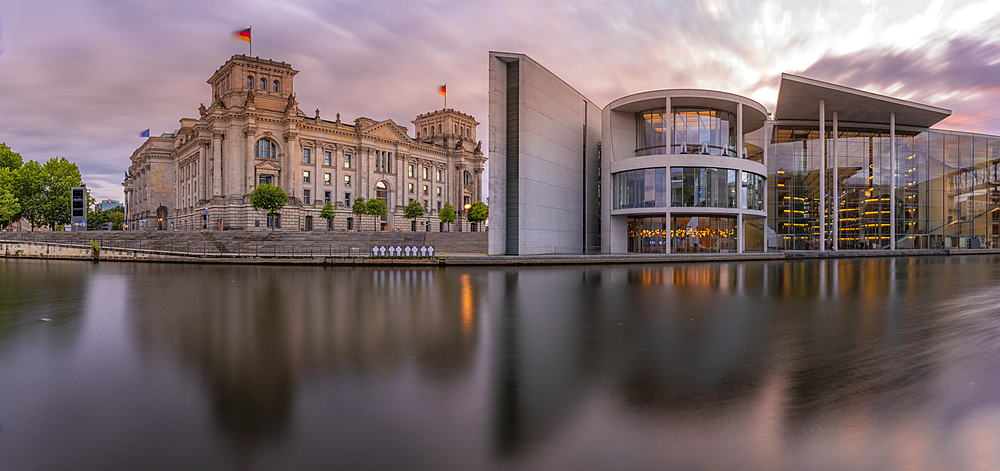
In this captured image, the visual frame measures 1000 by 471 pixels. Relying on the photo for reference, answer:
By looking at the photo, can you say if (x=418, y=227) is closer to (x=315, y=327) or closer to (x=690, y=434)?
(x=315, y=327)

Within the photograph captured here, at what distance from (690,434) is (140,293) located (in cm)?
1951

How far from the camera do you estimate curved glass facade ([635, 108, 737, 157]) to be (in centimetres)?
4462

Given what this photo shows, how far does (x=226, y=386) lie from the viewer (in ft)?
21.0

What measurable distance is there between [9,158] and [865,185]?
11604cm

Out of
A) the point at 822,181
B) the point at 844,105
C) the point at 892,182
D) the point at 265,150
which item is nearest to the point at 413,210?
the point at 265,150

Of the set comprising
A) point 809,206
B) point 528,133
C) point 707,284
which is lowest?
point 707,284

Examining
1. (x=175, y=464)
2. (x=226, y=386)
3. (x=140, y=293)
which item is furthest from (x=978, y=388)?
(x=140, y=293)

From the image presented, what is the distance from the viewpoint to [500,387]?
6348mm

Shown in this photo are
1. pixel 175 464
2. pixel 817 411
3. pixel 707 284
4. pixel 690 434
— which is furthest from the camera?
pixel 707 284

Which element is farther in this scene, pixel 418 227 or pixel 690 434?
pixel 418 227

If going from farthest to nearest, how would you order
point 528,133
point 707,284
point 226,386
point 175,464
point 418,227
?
point 418,227
point 528,133
point 707,284
point 226,386
point 175,464

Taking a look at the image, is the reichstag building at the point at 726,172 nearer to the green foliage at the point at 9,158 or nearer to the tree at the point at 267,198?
the tree at the point at 267,198

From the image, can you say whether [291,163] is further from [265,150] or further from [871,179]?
[871,179]

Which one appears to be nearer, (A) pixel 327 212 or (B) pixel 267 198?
A: (B) pixel 267 198
